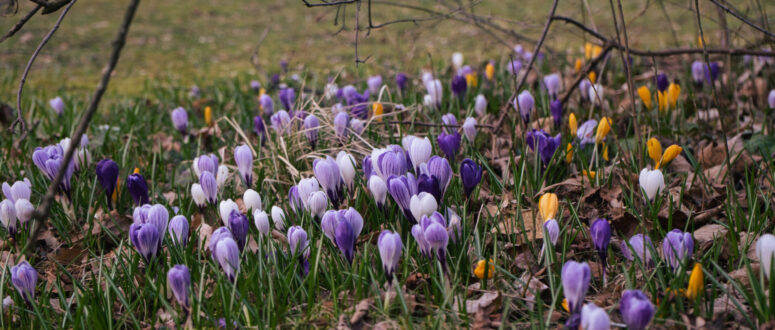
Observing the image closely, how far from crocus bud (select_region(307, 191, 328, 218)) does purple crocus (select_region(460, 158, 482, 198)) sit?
1.32ft

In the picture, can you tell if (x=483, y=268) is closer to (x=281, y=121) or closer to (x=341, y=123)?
(x=341, y=123)

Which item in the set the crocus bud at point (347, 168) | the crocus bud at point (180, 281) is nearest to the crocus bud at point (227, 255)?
the crocus bud at point (180, 281)

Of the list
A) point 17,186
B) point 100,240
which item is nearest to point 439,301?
point 100,240

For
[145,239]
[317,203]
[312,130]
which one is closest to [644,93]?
[312,130]

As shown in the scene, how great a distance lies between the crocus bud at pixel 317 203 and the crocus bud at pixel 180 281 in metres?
0.45

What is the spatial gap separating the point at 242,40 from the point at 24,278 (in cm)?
607

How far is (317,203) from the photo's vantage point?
1802 mm

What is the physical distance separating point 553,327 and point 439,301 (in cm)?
27

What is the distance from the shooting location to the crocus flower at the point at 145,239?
5.33ft

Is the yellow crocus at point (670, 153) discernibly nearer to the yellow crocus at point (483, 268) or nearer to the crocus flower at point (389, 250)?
the yellow crocus at point (483, 268)

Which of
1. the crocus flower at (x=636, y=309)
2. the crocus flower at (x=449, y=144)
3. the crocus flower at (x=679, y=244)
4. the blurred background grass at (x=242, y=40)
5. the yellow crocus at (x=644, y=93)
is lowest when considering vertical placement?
the blurred background grass at (x=242, y=40)

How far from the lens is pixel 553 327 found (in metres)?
1.49

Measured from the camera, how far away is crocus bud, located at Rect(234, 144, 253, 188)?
223cm

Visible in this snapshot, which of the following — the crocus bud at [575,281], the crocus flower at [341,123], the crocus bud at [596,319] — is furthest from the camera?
the crocus flower at [341,123]
